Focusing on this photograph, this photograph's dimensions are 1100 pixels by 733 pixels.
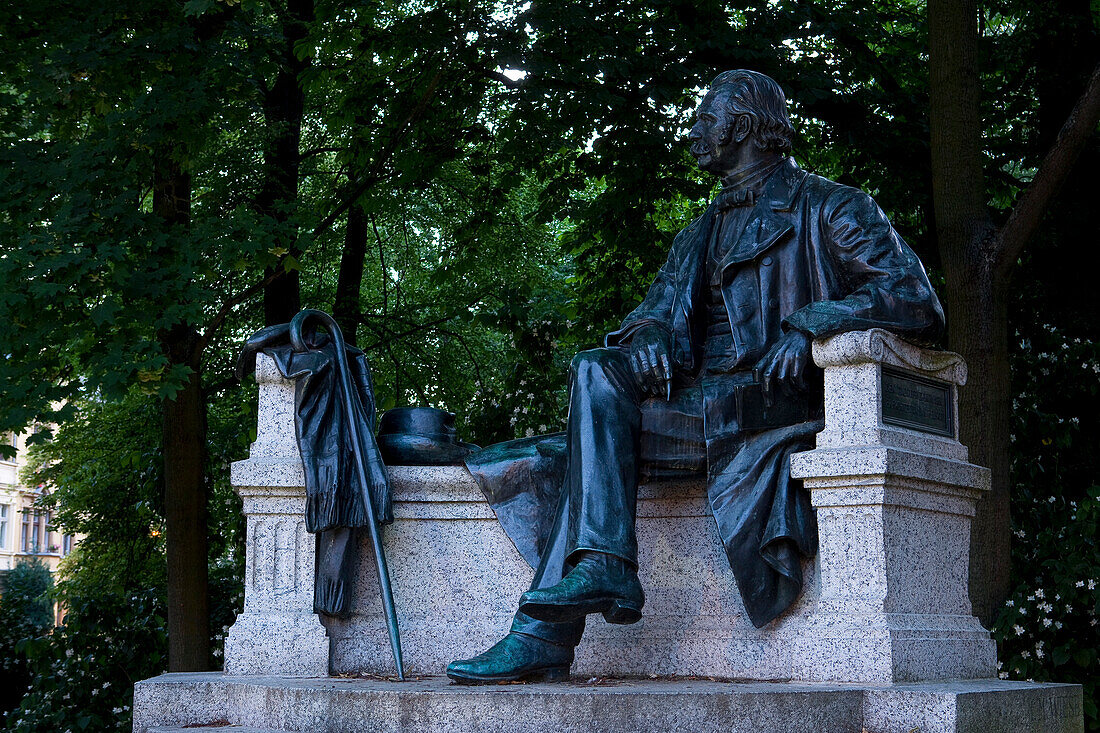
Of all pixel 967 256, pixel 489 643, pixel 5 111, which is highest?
pixel 5 111

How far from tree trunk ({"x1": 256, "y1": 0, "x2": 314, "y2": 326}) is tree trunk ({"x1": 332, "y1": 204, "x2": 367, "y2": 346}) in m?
0.68

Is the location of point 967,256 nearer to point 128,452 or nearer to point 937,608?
point 937,608

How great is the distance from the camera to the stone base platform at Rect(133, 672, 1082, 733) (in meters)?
3.72

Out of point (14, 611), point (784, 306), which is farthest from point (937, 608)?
point (14, 611)

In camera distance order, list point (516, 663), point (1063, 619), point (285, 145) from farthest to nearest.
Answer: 1. point (285, 145)
2. point (1063, 619)
3. point (516, 663)

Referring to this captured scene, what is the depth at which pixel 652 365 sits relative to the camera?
15.6 ft

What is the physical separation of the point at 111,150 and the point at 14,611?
727cm

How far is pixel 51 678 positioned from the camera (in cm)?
913

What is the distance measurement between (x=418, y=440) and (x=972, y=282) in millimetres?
3786

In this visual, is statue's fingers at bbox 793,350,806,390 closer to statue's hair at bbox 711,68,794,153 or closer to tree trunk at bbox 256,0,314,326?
statue's hair at bbox 711,68,794,153

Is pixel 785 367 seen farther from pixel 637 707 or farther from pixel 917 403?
pixel 637 707

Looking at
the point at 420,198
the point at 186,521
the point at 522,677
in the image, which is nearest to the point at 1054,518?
the point at 522,677

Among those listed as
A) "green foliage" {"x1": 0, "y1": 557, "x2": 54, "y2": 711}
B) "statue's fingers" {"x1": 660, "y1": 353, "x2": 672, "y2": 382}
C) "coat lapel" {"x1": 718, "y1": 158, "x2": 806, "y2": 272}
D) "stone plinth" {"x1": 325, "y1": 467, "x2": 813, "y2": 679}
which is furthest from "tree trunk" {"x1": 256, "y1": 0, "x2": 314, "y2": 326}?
"statue's fingers" {"x1": 660, "y1": 353, "x2": 672, "y2": 382}

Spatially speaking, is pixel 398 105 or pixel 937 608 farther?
pixel 398 105
